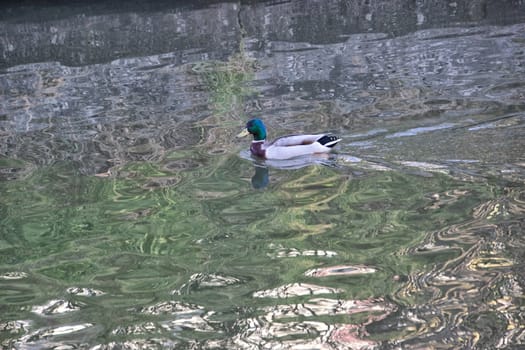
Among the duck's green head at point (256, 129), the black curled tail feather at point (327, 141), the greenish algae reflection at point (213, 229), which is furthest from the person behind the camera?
the duck's green head at point (256, 129)

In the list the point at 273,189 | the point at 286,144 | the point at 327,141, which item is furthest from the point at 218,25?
the point at 273,189

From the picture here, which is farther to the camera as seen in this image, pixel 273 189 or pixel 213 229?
pixel 273 189

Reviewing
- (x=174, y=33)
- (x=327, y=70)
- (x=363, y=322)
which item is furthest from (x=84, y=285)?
(x=174, y=33)

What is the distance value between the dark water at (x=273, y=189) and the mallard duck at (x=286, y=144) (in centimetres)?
13

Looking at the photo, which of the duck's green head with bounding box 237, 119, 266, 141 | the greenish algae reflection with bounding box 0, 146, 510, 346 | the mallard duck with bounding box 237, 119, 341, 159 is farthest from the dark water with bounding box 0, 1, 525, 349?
the duck's green head with bounding box 237, 119, 266, 141

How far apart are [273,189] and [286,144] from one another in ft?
3.18

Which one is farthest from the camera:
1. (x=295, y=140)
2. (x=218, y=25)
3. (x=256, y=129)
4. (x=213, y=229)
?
(x=218, y=25)

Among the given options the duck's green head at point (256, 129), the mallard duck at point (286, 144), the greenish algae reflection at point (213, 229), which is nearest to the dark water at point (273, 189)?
the greenish algae reflection at point (213, 229)

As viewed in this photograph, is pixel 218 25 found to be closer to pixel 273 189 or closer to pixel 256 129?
pixel 256 129

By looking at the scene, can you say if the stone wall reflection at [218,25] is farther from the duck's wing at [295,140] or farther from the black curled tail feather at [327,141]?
the black curled tail feather at [327,141]

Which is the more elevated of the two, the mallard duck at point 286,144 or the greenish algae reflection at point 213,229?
the mallard duck at point 286,144

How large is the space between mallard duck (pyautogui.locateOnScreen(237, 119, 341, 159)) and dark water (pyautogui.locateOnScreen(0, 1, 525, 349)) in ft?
0.43

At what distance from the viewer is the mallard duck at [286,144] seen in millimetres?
9430

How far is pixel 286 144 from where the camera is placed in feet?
31.7
